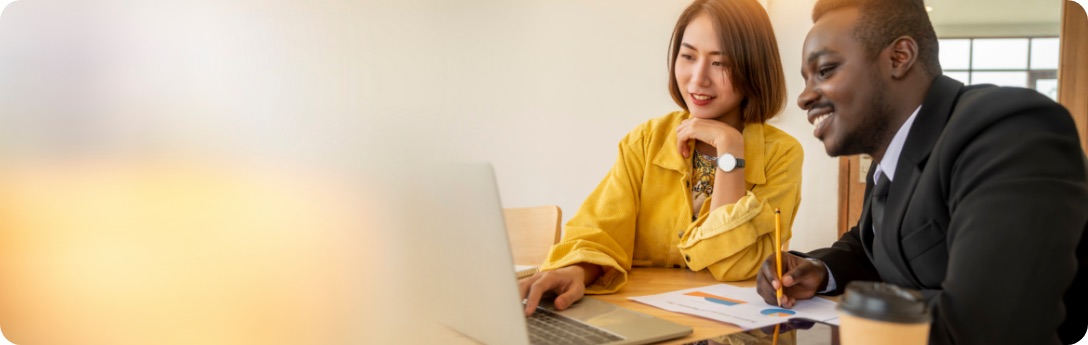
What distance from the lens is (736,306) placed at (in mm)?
1014

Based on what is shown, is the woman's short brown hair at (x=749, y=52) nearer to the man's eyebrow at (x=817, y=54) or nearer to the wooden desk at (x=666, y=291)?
the wooden desk at (x=666, y=291)

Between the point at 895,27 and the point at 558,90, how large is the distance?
2327 millimetres

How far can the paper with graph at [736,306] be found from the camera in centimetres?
92

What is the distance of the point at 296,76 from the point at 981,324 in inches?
79.3

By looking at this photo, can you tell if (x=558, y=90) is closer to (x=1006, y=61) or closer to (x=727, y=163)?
(x=1006, y=61)

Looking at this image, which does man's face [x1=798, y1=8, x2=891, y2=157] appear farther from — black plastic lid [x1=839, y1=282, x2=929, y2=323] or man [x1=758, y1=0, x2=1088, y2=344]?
black plastic lid [x1=839, y1=282, x2=929, y2=323]

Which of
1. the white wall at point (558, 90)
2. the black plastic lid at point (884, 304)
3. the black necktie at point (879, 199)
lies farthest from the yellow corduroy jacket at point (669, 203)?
the white wall at point (558, 90)

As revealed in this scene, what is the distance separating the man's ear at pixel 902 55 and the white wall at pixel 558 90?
2.06m

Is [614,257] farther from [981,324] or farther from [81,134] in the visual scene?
[81,134]

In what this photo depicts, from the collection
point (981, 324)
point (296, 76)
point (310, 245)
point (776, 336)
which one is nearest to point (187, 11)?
point (296, 76)

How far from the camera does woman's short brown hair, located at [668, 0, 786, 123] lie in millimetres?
1441

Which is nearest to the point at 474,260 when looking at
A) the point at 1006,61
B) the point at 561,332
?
the point at 561,332

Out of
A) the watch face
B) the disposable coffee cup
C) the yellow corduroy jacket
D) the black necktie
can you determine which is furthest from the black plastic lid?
the watch face

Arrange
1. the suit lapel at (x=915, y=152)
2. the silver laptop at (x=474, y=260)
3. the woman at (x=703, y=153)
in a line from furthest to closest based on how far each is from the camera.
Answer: the woman at (x=703, y=153)
the suit lapel at (x=915, y=152)
the silver laptop at (x=474, y=260)
